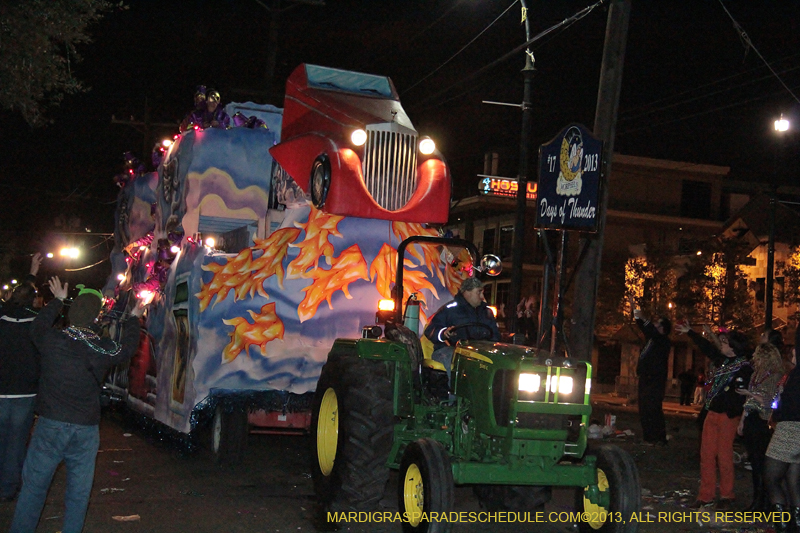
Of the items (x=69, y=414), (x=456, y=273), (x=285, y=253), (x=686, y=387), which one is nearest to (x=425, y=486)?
(x=69, y=414)

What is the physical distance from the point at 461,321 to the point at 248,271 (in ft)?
9.93

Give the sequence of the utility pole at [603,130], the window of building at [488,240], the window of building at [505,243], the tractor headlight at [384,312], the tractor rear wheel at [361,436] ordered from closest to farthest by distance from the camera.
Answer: the tractor rear wheel at [361,436]
the tractor headlight at [384,312]
the utility pole at [603,130]
the window of building at [505,243]
the window of building at [488,240]

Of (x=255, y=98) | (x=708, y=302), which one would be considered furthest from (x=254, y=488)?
(x=708, y=302)

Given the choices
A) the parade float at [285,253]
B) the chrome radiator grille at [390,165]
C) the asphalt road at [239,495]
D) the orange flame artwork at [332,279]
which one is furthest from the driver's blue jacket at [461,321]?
the chrome radiator grille at [390,165]

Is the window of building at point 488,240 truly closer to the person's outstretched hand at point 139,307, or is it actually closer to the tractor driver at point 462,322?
the person's outstretched hand at point 139,307

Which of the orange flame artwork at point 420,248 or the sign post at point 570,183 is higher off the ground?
the sign post at point 570,183

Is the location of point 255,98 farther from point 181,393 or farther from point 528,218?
point 528,218

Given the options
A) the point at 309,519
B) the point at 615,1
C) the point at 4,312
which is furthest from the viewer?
the point at 615,1

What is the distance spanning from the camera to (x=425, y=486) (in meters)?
6.01

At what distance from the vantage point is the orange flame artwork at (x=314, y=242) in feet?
31.5

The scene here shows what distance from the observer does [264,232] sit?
11500mm

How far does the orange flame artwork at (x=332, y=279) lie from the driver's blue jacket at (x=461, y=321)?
209 centimetres

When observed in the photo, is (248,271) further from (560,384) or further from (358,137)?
(560,384)

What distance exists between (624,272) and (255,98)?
24.2 metres
